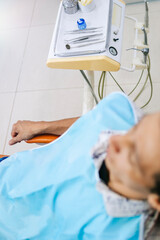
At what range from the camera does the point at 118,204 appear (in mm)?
646

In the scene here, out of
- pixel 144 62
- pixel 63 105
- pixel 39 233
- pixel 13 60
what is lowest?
pixel 39 233

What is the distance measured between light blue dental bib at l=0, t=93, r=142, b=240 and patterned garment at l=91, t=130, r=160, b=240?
0.11ft

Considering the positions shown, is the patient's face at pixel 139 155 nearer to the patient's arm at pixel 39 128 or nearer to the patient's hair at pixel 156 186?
the patient's hair at pixel 156 186

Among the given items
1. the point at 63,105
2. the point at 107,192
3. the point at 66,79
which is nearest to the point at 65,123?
the point at 107,192

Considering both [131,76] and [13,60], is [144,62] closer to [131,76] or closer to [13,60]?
[131,76]

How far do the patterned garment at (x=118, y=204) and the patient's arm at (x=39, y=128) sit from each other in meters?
0.31

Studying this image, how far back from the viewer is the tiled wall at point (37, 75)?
1.83 meters

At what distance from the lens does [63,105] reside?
1844mm

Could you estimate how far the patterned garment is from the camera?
644 mm

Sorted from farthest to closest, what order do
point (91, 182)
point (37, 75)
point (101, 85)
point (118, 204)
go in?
point (37, 75) < point (101, 85) < point (91, 182) < point (118, 204)

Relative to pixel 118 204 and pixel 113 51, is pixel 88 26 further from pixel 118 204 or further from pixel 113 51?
pixel 118 204

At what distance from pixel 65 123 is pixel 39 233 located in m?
0.46

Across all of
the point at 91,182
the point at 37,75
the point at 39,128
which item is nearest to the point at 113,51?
the point at 39,128

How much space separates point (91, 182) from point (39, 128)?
40 cm
